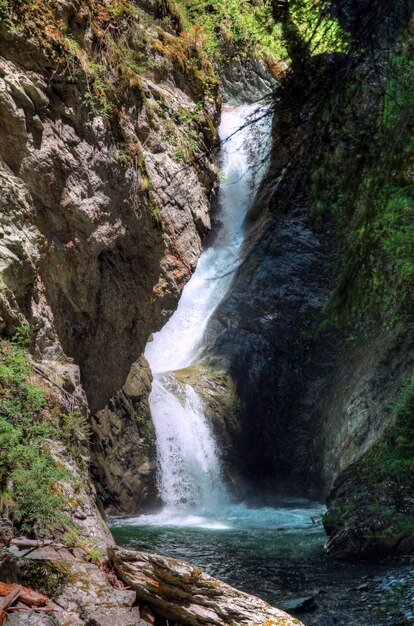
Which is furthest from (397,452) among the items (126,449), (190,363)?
(190,363)

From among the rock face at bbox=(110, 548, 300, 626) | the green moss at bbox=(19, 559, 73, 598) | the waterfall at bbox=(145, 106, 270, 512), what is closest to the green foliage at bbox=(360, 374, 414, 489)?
the waterfall at bbox=(145, 106, 270, 512)

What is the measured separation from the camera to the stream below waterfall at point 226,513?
7.03 metres

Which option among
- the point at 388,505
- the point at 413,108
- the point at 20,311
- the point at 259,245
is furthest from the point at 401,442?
the point at 259,245

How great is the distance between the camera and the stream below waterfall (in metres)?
7.03

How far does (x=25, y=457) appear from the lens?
4707 millimetres

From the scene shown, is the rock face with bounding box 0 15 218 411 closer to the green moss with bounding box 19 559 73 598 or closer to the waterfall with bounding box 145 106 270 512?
the waterfall with bounding box 145 106 270 512

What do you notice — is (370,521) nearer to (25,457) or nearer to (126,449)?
(25,457)

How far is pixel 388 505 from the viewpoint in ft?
30.5

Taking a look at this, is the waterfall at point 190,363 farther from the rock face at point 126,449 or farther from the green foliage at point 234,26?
the green foliage at point 234,26

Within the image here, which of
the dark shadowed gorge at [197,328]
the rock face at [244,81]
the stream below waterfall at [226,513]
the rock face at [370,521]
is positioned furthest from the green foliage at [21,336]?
the rock face at [244,81]

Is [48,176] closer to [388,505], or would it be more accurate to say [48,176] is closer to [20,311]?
[20,311]

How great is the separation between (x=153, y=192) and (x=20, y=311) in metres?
3.50

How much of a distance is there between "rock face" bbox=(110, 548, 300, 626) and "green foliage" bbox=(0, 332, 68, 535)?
78cm

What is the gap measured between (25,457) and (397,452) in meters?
6.91
